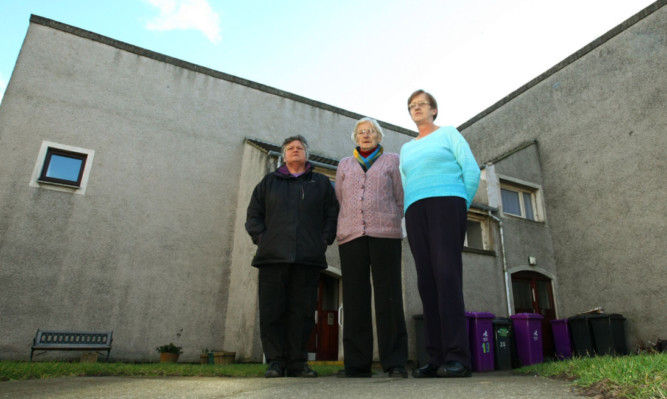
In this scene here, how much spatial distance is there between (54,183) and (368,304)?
740 cm

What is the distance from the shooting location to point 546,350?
9.24 meters

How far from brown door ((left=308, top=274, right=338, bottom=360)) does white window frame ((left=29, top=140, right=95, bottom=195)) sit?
524 cm

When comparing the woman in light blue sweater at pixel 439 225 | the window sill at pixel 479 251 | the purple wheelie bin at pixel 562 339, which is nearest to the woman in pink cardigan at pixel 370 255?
the woman in light blue sweater at pixel 439 225

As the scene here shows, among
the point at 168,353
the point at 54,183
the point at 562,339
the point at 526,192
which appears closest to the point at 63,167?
the point at 54,183

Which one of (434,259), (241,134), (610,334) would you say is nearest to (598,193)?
(610,334)

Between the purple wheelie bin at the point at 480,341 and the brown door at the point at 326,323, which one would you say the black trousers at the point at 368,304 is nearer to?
the purple wheelie bin at the point at 480,341

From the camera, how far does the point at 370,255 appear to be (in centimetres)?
286

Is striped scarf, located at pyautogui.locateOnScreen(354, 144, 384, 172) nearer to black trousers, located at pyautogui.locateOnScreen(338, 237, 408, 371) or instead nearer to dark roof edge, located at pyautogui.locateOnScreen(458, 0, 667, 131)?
black trousers, located at pyautogui.locateOnScreen(338, 237, 408, 371)

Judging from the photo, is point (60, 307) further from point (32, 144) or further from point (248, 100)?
point (248, 100)

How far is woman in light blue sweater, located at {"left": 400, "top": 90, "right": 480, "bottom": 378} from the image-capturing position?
246cm

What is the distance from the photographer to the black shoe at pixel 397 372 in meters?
2.48

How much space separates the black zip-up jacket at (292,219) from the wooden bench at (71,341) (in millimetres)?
5430

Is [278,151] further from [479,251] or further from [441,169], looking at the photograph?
[441,169]

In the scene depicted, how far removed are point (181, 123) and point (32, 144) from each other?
9.40ft
